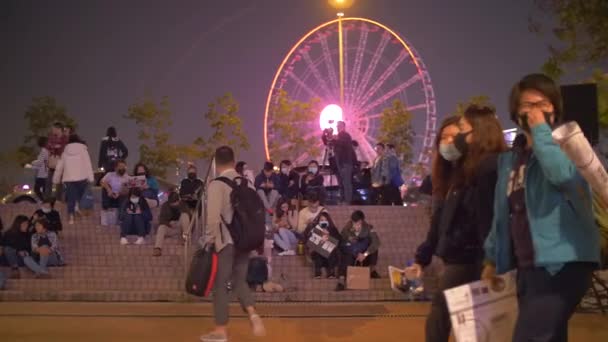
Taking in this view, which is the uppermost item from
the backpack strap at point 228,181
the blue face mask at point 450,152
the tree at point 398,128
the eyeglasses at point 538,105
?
the tree at point 398,128

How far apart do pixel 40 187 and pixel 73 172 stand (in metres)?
2.07

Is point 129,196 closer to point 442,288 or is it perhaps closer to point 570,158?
point 442,288

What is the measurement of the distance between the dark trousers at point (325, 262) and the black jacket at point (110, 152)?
526 cm

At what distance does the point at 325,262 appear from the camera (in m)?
12.4

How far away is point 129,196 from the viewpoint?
13844 millimetres

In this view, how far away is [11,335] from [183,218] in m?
5.44

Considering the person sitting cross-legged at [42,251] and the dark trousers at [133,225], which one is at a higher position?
the dark trousers at [133,225]

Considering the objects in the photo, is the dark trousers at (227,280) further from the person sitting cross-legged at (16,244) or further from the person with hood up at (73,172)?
the person with hood up at (73,172)

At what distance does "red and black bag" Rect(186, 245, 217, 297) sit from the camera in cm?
718

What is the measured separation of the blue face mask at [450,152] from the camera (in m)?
4.37

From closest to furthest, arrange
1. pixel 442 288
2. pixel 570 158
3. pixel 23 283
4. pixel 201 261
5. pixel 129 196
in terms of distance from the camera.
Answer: pixel 570 158 < pixel 442 288 < pixel 201 261 < pixel 23 283 < pixel 129 196

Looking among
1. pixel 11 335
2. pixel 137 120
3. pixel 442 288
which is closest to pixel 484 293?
pixel 442 288

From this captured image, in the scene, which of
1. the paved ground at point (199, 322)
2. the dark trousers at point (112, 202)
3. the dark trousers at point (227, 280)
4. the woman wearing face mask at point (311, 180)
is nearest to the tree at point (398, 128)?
the woman wearing face mask at point (311, 180)

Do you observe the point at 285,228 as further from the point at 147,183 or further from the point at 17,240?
the point at 17,240
